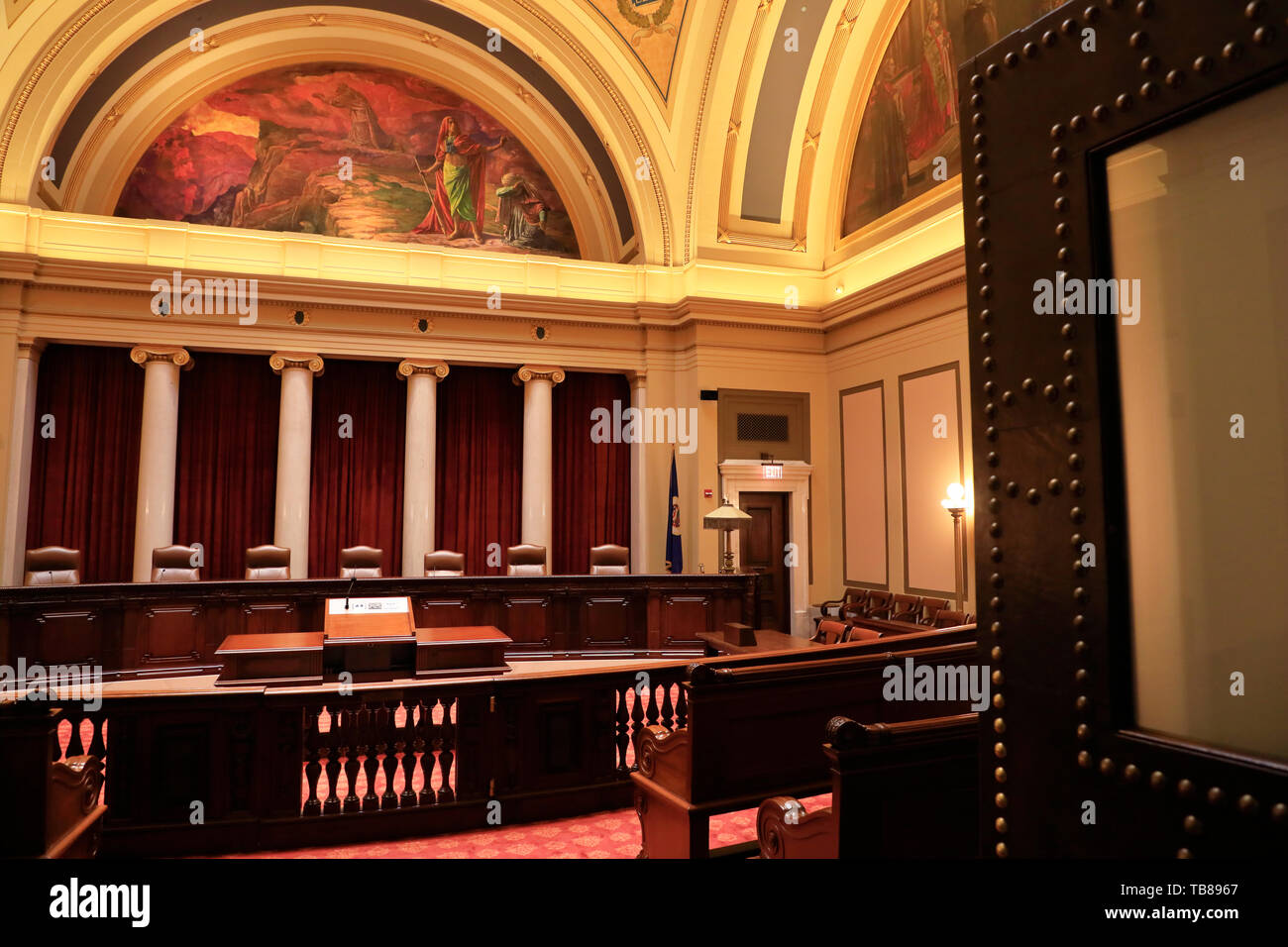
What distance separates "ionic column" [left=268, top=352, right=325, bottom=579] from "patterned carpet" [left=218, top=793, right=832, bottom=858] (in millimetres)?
8764

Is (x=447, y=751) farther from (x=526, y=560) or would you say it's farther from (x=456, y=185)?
(x=456, y=185)

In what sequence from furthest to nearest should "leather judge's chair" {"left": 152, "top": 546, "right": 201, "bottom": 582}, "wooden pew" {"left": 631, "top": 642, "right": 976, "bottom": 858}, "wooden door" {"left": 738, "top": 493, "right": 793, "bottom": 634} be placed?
"wooden door" {"left": 738, "top": 493, "right": 793, "bottom": 634}
"leather judge's chair" {"left": 152, "top": 546, "right": 201, "bottom": 582}
"wooden pew" {"left": 631, "top": 642, "right": 976, "bottom": 858}

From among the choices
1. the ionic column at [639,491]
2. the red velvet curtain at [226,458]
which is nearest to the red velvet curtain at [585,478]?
the ionic column at [639,491]

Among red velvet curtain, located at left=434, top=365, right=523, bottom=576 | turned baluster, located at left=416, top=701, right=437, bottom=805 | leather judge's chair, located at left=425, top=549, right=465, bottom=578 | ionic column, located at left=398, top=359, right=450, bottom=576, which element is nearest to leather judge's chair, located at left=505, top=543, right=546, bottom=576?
leather judge's chair, located at left=425, top=549, right=465, bottom=578

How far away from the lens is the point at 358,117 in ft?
46.4

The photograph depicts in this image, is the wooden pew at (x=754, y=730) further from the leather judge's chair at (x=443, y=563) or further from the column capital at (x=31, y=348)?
the column capital at (x=31, y=348)

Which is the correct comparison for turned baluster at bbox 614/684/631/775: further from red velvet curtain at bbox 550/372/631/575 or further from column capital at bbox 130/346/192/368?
column capital at bbox 130/346/192/368

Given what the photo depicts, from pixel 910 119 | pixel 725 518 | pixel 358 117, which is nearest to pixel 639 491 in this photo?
pixel 725 518

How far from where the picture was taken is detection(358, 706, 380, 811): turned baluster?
15.0 feet

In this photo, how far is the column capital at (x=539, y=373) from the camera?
13641mm

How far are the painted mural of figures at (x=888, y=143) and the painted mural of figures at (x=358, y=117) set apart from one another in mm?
8255

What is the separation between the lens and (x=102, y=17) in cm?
1152

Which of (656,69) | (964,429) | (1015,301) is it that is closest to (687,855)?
(1015,301)
